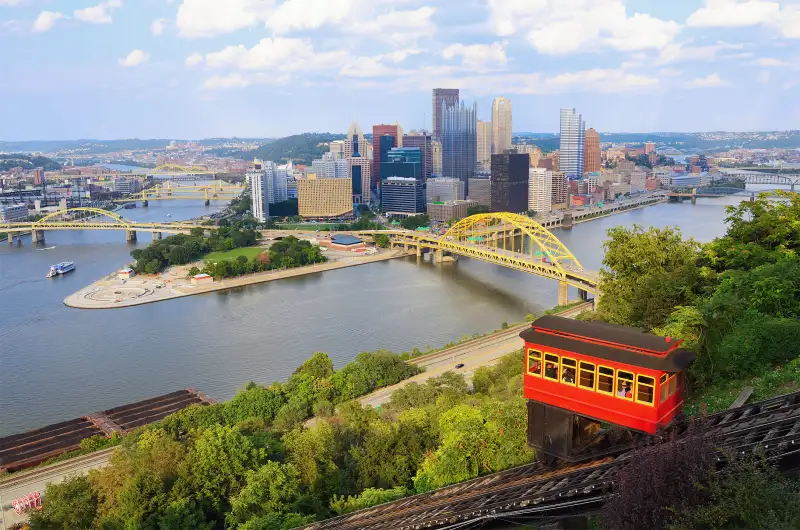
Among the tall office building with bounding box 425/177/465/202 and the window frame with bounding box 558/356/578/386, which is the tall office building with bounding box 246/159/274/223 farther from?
the window frame with bounding box 558/356/578/386

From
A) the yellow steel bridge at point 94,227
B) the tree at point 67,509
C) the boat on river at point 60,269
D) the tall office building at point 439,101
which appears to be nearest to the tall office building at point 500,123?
the tall office building at point 439,101

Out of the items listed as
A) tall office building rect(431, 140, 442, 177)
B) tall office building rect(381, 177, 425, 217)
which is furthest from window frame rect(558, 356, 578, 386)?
tall office building rect(431, 140, 442, 177)

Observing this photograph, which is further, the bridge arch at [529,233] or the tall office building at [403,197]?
the tall office building at [403,197]

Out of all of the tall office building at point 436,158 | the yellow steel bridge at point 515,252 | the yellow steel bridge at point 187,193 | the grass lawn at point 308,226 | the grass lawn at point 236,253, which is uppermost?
the tall office building at point 436,158

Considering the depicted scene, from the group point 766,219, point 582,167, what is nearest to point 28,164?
point 582,167

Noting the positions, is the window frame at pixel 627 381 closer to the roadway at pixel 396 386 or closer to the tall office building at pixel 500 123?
the roadway at pixel 396 386

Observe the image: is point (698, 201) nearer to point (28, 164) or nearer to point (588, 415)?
point (588, 415)

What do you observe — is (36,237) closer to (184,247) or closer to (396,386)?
(184,247)
